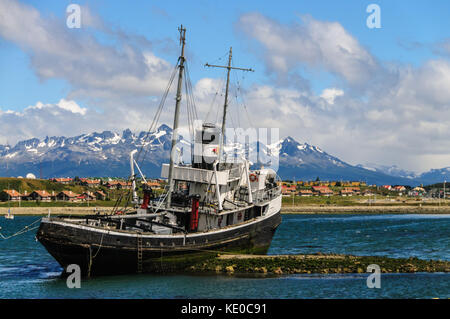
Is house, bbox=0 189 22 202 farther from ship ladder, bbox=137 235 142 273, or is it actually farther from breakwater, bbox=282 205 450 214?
ship ladder, bbox=137 235 142 273

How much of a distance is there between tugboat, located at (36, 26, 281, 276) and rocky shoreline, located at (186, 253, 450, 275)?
4.53ft

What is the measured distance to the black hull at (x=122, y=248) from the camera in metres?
35.6

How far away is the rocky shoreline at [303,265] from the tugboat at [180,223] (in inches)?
54.3

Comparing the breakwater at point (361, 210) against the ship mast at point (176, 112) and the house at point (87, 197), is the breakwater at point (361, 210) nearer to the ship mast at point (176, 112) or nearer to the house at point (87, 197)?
the house at point (87, 197)

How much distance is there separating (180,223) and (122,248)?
872 centimetres

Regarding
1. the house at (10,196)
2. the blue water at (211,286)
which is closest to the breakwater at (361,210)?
the house at (10,196)

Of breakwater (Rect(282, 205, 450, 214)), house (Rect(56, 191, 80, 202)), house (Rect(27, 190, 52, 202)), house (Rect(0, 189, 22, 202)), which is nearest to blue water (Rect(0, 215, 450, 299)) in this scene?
house (Rect(0, 189, 22, 202))

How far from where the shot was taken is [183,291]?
33.1 meters

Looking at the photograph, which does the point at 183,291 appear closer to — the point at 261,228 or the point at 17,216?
the point at 261,228

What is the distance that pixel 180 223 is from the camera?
4519 cm

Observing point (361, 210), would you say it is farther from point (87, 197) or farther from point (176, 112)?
point (176, 112)
